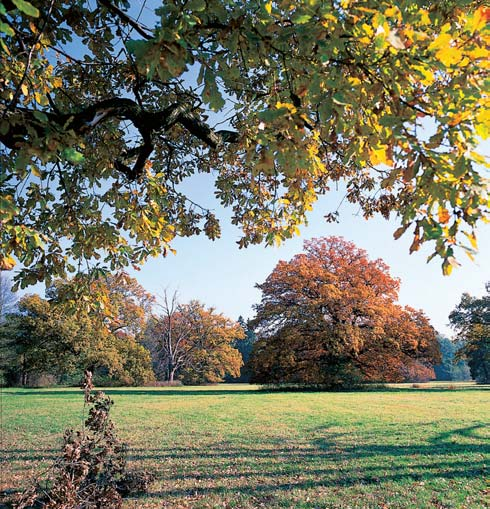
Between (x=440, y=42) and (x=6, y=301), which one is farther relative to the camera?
(x=6, y=301)

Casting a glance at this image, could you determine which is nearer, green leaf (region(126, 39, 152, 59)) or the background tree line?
green leaf (region(126, 39, 152, 59))

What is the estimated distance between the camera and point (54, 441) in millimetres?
7684

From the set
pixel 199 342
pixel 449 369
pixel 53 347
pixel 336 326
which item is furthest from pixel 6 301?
pixel 449 369

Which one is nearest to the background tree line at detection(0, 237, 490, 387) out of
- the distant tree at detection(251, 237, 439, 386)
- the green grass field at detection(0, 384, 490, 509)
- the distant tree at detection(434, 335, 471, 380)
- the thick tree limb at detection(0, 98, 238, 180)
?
the distant tree at detection(251, 237, 439, 386)

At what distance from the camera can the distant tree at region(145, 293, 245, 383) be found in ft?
110

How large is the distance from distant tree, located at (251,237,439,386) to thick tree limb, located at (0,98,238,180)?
60.7 ft

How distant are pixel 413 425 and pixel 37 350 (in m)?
28.2

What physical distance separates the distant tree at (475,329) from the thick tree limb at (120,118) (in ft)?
82.8

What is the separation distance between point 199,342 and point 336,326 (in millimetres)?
16133

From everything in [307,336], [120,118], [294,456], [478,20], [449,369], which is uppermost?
[120,118]

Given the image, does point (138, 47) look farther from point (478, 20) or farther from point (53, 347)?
point (53, 347)

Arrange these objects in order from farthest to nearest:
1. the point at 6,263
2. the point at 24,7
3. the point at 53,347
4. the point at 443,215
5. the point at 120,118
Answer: the point at 53,347 → the point at 120,118 → the point at 6,263 → the point at 443,215 → the point at 24,7

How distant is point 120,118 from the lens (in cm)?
389

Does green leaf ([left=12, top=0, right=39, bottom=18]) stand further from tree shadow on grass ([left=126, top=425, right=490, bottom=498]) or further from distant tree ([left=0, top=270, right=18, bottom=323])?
distant tree ([left=0, top=270, right=18, bottom=323])
